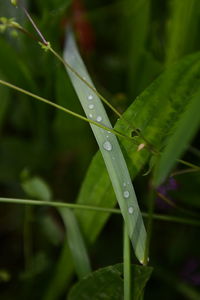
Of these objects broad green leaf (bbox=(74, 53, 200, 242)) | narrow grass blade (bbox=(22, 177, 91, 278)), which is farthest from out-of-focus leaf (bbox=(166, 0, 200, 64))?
narrow grass blade (bbox=(22, 177, 91, 278))

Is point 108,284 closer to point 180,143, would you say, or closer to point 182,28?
point 180,143

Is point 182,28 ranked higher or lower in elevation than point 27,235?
higher

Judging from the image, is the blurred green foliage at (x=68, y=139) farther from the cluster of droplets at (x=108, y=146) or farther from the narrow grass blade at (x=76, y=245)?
the cluster of droplets at (x=108, y=146)

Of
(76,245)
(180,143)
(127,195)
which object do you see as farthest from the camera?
(76,245)

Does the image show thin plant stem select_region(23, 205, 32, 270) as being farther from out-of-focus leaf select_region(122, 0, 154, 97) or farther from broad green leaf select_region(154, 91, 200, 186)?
broad green leaf select_region(154, 91, 200, 186)

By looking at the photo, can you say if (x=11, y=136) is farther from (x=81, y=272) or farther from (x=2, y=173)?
(x=81, y=272)

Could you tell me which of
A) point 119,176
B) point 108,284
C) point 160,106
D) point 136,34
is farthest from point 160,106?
point 136,34

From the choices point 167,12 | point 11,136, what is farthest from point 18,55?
point 167,12

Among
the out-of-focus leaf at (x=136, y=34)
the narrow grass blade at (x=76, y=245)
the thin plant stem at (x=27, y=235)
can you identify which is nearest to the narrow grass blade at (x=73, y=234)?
the narrow grass blade at (x=76, y=245)
